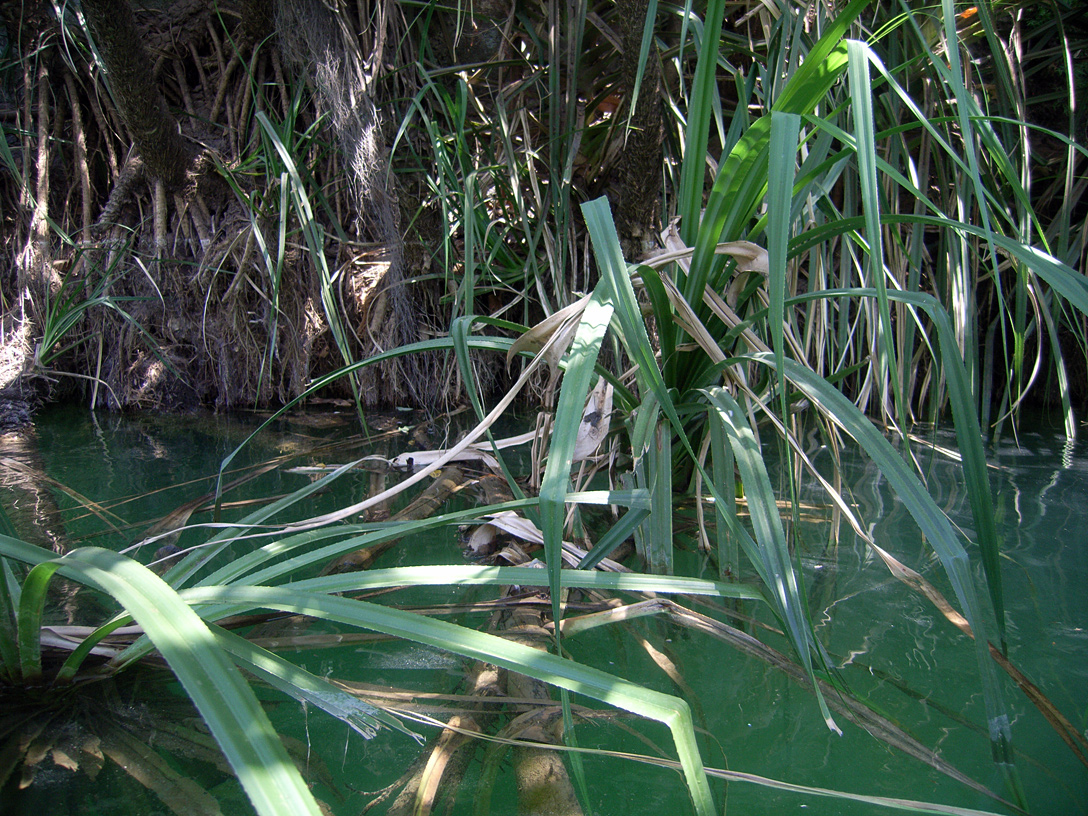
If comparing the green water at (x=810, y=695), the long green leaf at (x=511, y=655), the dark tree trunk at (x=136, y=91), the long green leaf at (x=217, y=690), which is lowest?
the green water at (x=810, y=695)

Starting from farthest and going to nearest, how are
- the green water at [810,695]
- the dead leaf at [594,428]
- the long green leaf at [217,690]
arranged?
the dead leaf at [594,428] < the green water at [810,695] < the long green leaf at [217,690]

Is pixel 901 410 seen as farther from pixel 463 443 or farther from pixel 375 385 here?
pixel 375 385

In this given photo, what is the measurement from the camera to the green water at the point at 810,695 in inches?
19.5

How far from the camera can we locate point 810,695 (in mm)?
607

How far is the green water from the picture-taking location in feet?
1.63

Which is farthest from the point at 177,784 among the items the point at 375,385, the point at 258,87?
the point at 258,87

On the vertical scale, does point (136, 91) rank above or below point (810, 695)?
above

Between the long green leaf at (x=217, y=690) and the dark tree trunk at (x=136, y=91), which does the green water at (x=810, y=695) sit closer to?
the long green leaf at (x=217, y=690)

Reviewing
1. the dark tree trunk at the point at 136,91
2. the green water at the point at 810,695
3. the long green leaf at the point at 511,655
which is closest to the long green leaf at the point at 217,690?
the long green leaf at the point at 511,655

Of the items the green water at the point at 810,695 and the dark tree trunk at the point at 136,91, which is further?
the dark tree trunk at the point at 136,91

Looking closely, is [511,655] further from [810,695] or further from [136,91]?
[136,91]

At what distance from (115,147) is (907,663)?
310 centimetres

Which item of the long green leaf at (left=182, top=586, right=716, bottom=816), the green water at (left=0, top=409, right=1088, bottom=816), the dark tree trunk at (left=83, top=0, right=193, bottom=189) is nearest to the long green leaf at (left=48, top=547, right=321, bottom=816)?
the long green leaf at (left=182, top=586, right=716, bottom=816)

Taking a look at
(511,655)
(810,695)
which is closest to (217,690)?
(511,655)
